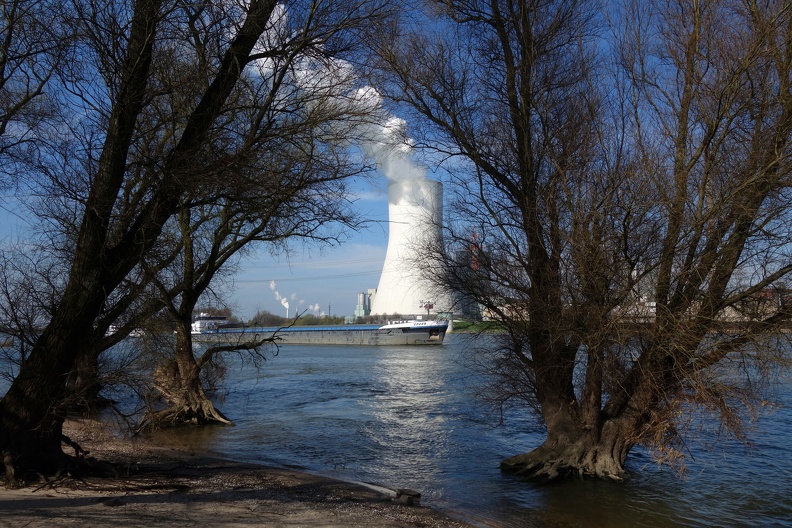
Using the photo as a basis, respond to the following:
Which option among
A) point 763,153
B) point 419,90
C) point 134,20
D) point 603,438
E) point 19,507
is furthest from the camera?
point 419,90

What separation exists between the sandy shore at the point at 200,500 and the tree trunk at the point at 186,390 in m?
4.18

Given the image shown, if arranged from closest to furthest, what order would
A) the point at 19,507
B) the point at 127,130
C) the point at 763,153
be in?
the point at 19,507 < the point at 127,130 < the point at 763,153

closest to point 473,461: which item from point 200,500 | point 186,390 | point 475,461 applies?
point 475,461

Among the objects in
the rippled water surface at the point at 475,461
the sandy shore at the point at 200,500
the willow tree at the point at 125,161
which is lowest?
the rippled water surface at the point at 475,461

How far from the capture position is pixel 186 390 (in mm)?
13398

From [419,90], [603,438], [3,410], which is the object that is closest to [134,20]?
[3,410]

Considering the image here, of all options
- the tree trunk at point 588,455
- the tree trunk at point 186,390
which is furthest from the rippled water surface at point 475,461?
the tree trunk at point 186,390

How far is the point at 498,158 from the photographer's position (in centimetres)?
971

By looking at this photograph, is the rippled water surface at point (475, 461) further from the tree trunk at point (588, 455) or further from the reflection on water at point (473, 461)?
the tree trunk at point (588, 455)

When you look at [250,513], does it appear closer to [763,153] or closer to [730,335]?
[730,335]

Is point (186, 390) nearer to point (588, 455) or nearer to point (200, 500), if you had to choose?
point (200, 500)

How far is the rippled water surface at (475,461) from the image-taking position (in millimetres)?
8031

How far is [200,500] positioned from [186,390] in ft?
24.7

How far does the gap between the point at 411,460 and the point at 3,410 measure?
658cm
